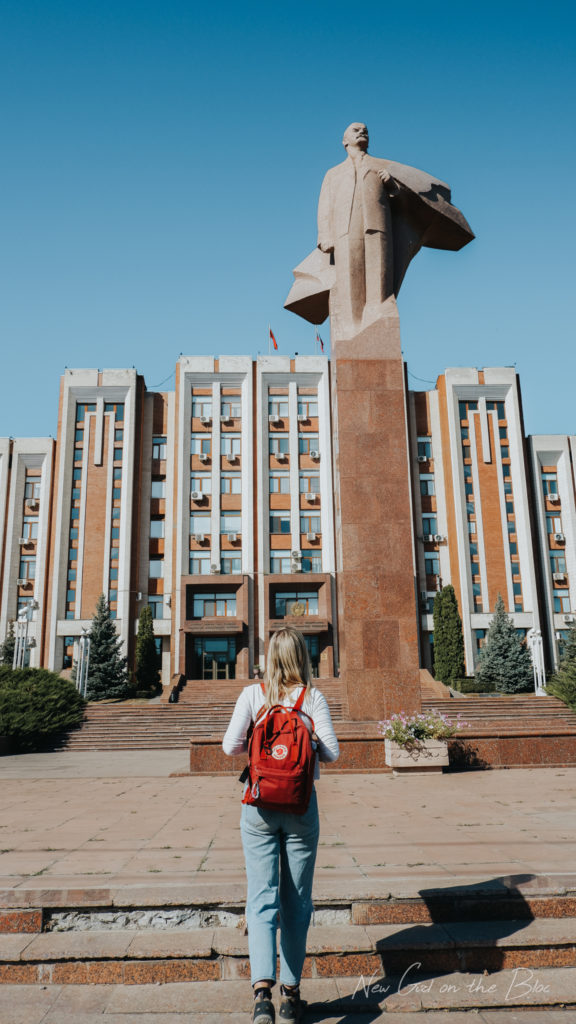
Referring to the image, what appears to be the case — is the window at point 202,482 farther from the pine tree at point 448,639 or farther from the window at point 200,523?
the pine tree at point 448,639

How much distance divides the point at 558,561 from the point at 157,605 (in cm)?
2362

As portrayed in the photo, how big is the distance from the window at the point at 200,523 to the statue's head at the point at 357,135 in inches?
1069

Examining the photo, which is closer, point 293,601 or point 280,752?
point 280,752

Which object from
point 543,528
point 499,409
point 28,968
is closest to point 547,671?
point 543,528

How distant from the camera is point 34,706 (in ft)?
61.1

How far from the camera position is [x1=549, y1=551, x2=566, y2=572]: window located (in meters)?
41.9

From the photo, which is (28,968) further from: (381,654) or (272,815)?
(381,654)

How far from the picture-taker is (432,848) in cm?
513

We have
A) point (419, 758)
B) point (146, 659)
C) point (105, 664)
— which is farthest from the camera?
point (146, 659)

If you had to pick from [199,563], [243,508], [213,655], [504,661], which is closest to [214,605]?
[213,655]

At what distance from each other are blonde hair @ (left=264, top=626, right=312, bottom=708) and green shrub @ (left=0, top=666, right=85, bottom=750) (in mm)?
16324

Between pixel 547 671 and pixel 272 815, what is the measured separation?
39966 mm

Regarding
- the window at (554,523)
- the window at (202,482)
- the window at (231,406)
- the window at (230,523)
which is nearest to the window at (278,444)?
the window at (231,406)

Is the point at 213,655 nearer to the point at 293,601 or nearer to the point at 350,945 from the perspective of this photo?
the point at 293,601
